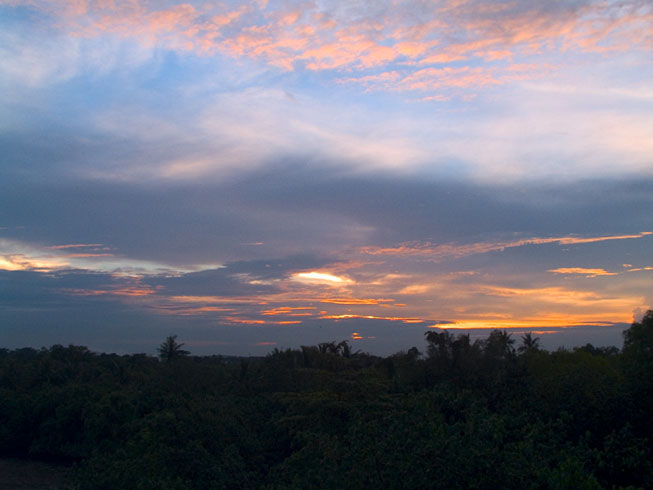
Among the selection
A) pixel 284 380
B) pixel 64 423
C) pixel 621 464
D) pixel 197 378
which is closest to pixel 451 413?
pixel 621 464

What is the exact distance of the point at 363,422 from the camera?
1305 cm

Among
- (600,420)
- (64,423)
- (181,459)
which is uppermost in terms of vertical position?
(600,420)

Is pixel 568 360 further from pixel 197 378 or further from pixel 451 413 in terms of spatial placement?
pixel 197 378

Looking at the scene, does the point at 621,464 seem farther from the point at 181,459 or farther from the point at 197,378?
the point at 197,378

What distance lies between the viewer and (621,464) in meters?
13.2

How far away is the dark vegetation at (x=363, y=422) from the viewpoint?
35.0 ft

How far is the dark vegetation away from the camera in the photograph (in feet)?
35.0

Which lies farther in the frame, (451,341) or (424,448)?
(451,341)

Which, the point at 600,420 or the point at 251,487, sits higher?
the point at 600,420

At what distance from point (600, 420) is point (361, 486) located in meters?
12.8

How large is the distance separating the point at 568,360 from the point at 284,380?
857 inches

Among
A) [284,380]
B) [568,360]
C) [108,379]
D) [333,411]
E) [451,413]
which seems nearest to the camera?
[451,413]

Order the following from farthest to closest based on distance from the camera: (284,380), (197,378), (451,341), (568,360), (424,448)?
(197,378), (284,380), (451,341), (568,360), (424,448)

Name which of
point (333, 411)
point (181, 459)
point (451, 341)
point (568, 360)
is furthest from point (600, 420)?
point (451, 341)
